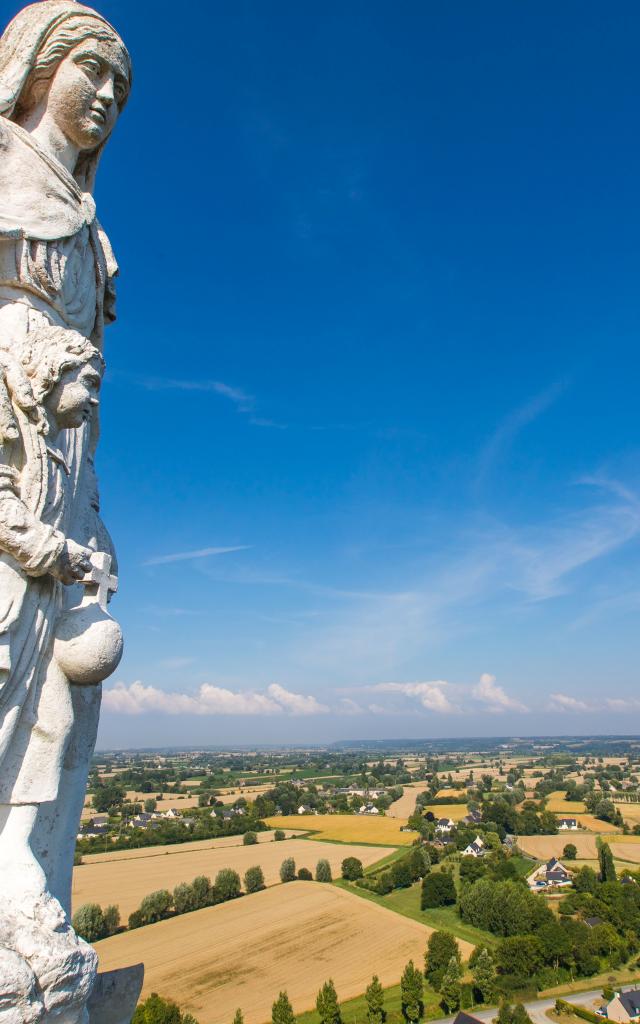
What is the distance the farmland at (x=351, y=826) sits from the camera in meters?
66.4

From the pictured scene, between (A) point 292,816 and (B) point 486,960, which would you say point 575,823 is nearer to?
(A) point 292,816

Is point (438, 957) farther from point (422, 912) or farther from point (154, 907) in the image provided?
point (154, 907)

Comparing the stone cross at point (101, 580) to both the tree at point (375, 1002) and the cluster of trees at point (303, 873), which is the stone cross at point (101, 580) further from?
the cluster of trees at point (303, 873)

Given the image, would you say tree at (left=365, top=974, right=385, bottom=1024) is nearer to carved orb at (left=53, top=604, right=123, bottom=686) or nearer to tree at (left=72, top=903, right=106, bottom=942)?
tree at (left=72, top=903, right=106, bottom=942)

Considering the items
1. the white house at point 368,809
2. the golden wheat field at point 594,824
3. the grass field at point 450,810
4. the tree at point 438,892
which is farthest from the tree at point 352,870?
the white house at point 368,809

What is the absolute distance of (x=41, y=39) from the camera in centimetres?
543

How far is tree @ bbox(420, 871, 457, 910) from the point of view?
147 feet

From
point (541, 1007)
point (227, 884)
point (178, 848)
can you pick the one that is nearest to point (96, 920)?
point (227, 884)

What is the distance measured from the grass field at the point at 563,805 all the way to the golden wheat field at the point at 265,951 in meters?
51.3

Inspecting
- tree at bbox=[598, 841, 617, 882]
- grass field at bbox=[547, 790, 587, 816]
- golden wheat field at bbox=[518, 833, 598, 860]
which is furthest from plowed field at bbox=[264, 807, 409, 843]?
tree at bbox=[598, 841, 617, 882]

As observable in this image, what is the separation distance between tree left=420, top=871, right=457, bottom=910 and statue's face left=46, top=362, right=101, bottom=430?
48.9 meters

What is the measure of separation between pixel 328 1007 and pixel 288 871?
1001 inches

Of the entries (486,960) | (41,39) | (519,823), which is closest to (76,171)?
(41,39)

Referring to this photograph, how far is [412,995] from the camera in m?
28.3
